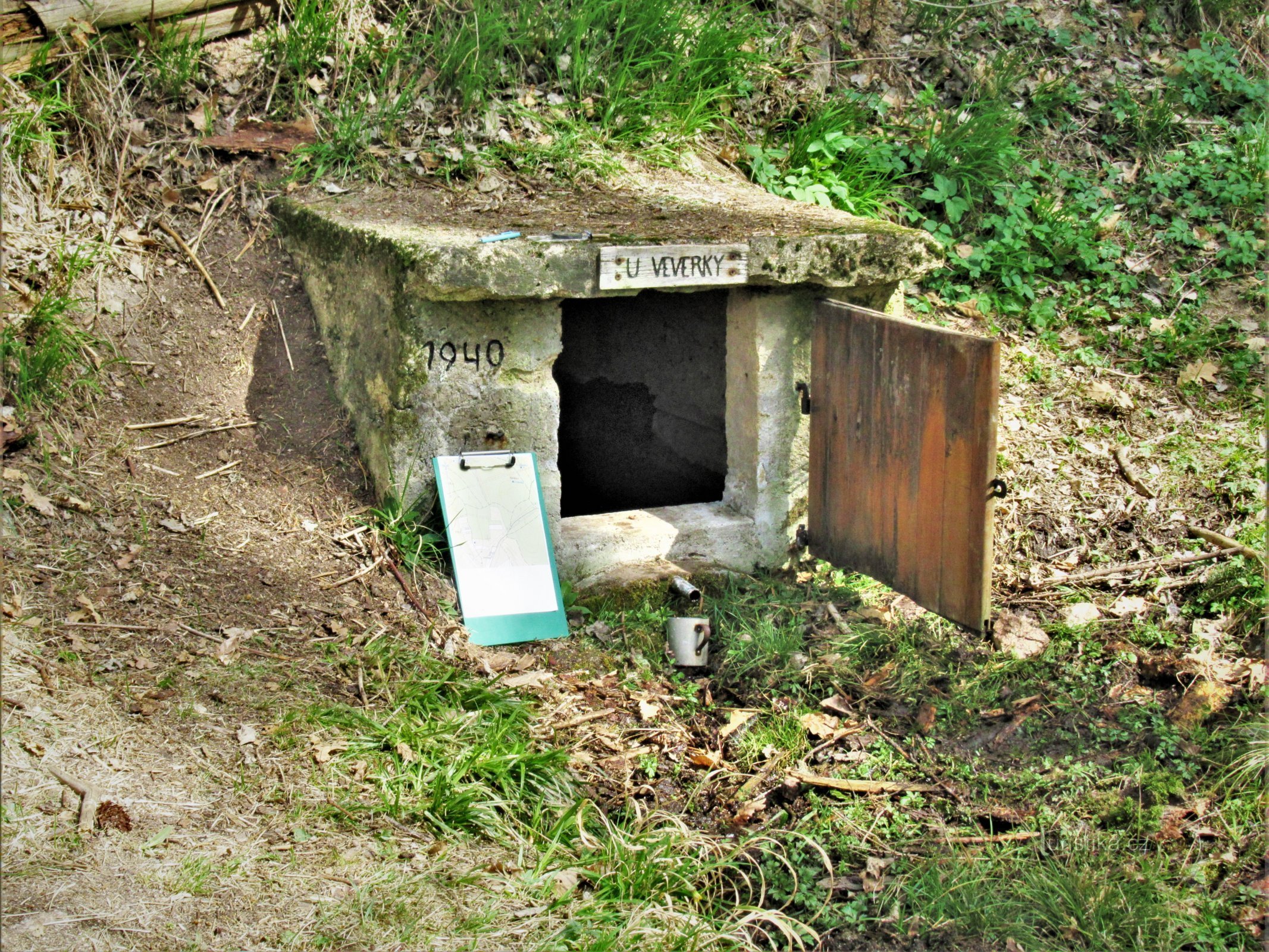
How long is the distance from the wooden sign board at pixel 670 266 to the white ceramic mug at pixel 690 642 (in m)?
1.44

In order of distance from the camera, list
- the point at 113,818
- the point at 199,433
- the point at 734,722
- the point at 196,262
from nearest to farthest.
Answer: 1. the point at 113,818
2. the point at 734,722
3. the point at 199,433
4. the point at 196,262

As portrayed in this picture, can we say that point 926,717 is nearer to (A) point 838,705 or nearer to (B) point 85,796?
(A) point 838,705

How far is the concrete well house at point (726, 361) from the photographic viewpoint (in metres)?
4.57

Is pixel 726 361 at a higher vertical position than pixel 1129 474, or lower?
higher

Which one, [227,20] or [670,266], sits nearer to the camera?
[670,266]

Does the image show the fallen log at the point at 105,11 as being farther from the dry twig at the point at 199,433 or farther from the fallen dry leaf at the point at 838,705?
the fallen dry leaf at the point at 838,705

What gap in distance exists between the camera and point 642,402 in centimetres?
681

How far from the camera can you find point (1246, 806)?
3662mm

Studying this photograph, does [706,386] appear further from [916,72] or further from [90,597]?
[90,597]

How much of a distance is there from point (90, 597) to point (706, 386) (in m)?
3.44

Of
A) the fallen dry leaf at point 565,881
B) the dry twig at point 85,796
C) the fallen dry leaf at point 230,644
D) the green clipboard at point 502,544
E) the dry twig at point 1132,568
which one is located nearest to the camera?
the dry twig at point 85,796

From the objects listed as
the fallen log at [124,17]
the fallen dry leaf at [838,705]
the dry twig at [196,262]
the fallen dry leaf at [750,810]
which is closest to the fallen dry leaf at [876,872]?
the fallen dry leaf at [750,810]

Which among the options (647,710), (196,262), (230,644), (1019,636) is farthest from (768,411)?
(196,262)

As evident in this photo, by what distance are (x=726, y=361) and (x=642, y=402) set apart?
3.90 feet
